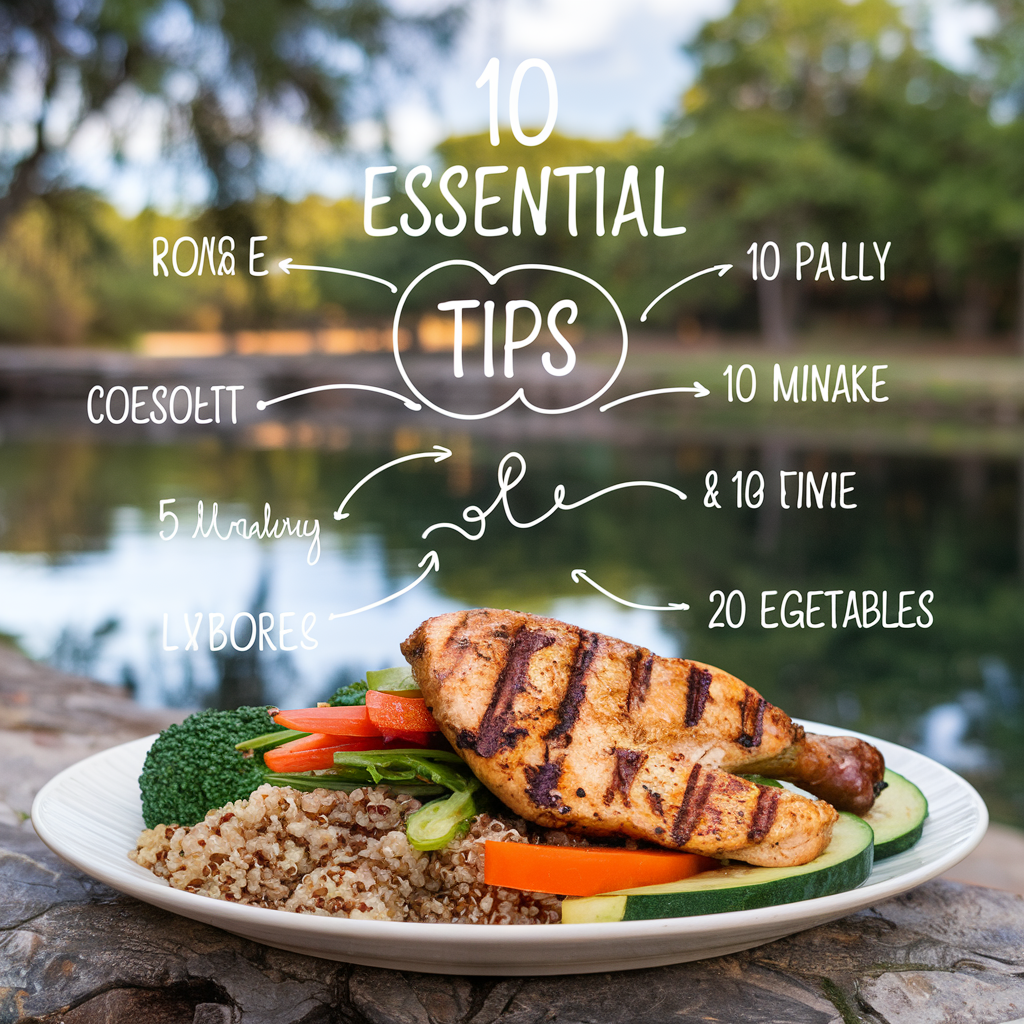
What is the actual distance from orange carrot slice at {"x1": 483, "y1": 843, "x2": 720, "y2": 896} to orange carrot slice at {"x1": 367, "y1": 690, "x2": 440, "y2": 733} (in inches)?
11.6

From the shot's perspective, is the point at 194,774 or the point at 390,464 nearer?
the point at 194,774

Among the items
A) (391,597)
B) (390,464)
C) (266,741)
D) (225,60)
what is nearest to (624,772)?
(266,741)

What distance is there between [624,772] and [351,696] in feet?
2.17

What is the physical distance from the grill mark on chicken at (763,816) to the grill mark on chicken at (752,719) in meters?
0.14

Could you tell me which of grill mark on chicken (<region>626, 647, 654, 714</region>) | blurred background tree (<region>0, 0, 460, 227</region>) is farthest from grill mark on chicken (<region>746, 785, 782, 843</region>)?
blurred background tree (<region>0, 0, 460, 227</region>)

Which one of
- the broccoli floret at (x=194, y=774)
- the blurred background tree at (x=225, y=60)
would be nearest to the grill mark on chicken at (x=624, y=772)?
the broccoli floret at (x=194, y=774)

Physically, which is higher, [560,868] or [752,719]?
[752,719]

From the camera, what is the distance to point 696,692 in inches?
77.1

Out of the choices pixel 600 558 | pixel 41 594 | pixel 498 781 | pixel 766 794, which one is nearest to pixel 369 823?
pixel 498 781

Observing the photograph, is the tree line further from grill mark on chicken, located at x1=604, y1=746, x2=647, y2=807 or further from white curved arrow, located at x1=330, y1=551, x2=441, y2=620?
grill mark on chicken, located at x1=604, y1=746, x2=647, y2=807

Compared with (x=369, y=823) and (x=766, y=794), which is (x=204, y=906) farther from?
(x=766, y=794)

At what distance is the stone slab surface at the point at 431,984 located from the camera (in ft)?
5.72

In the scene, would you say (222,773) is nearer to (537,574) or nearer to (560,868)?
(560,868)

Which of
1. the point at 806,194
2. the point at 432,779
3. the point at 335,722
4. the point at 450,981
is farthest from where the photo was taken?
the point at 806,194
